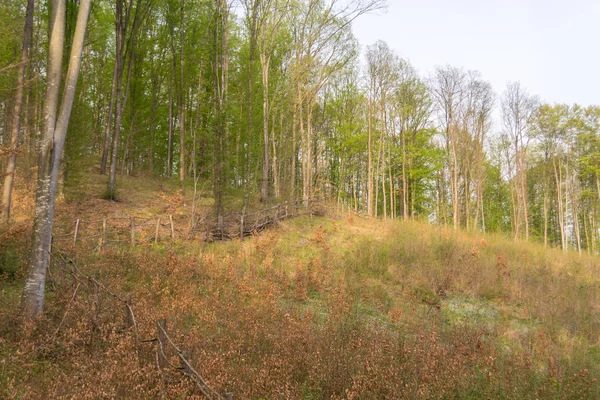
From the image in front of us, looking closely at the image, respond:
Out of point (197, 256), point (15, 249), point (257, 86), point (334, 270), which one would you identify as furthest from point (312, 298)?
point (257, 86)

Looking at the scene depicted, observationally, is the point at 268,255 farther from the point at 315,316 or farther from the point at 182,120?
the point at 182,120

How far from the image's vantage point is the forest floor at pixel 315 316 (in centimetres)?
471

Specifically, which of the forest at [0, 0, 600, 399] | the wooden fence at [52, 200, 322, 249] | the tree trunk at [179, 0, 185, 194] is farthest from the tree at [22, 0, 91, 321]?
the tree trunk at [179, 0, 185, 194]

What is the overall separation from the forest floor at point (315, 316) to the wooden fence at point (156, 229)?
2.07 feet

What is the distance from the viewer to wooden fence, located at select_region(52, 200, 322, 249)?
463 inches

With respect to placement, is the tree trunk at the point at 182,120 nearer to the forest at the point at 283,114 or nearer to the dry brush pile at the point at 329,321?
the forest at the point at 283,114

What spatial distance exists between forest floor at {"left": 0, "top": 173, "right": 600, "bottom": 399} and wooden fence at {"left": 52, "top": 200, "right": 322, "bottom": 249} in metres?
0.63

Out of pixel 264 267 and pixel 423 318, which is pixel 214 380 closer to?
pixel 423 318

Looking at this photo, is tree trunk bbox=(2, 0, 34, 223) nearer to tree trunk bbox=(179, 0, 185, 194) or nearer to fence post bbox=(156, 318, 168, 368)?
tree trunk bbox=(179, 0, 185, 194)

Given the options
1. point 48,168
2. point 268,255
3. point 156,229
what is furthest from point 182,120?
point 48,168

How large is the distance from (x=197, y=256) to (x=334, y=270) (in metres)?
4.62

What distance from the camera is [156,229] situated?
1291 centimetres

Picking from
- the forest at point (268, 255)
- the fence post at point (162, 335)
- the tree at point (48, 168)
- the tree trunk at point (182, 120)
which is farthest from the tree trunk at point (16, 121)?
the fence post at point (162, 335)

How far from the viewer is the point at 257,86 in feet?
83.0
